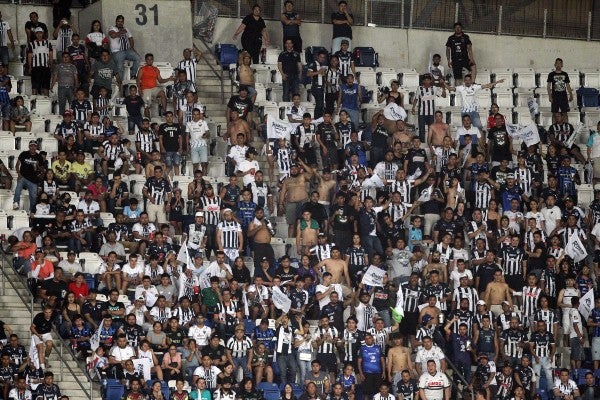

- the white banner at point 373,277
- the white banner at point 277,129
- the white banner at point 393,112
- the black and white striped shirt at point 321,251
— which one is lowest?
the white banner at point 373,277

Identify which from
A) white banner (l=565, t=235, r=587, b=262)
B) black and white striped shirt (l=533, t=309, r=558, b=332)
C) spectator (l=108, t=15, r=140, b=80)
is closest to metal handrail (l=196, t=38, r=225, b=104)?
spectator (l=108, t=15, r=140, b=80)

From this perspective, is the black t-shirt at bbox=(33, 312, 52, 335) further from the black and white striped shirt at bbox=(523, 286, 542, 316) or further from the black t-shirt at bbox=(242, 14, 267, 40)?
the black t-shirt at bbox=(242, 14, 267, 40)

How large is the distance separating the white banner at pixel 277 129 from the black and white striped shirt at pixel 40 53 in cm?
394

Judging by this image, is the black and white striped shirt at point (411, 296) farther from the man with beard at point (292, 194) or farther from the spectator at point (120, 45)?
the spectator at point (120, 45)

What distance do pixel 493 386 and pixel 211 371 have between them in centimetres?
444

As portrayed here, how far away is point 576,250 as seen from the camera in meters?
32.7

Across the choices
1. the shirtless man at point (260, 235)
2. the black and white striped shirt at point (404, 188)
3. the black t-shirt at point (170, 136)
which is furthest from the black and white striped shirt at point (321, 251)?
the black t-shirt at point (170, 136)

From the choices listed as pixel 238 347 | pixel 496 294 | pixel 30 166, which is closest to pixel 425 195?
pixel 496 294

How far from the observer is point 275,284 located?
100 feet

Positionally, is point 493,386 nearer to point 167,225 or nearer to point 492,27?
point 167,225

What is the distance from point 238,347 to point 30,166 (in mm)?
4565

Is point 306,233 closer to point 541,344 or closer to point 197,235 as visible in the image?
point 197,235

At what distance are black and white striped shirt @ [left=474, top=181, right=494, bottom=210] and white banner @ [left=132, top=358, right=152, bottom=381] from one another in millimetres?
7108

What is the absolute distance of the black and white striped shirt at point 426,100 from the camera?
114 ft
